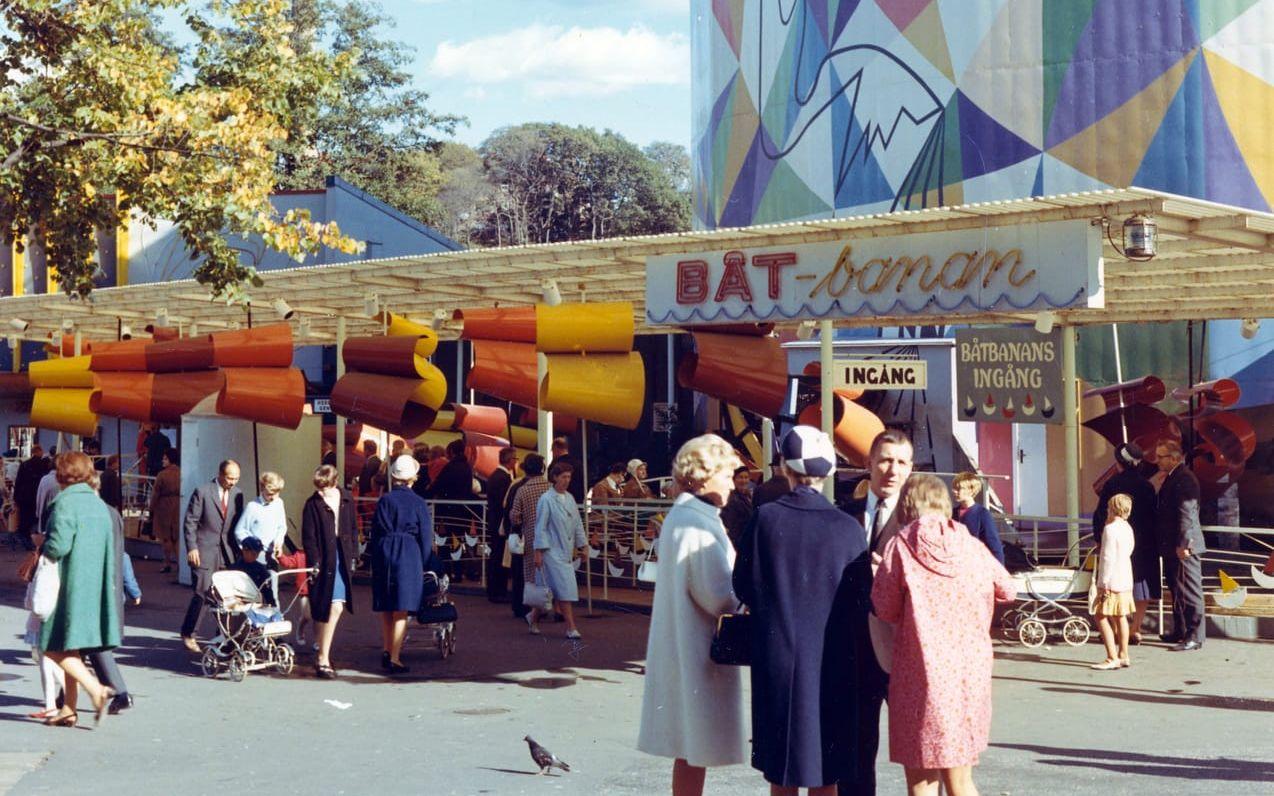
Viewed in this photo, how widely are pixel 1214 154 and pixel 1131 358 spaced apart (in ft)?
11.5

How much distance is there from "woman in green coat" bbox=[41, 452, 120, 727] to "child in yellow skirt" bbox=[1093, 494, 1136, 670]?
7.65 m

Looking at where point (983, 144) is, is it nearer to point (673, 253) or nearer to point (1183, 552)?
point (673, 253)

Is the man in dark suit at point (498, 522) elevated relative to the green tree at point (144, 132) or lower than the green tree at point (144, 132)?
lower

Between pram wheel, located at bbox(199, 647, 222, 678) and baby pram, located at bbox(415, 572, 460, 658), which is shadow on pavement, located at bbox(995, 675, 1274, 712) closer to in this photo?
baby pram, located at bbox(415, 572, 460, 658)

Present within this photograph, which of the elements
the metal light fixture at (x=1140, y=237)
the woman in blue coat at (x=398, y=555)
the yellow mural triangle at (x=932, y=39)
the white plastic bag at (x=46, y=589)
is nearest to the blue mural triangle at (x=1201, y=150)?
the yellow mural triangle at (x=932, y=39)

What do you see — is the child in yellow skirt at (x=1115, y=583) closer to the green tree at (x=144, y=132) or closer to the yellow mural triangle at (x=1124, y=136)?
the green tree at (x=144, y=132)

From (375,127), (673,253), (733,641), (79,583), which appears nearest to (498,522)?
(673,253)

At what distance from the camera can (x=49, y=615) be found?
32.7 feet

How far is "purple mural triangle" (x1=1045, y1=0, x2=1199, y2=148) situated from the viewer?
81.6 ft

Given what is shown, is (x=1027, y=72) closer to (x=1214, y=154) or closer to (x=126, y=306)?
(x=1214, y=154)

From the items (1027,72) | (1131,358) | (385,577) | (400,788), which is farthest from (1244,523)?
(400,788)

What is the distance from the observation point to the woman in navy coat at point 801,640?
616 cm

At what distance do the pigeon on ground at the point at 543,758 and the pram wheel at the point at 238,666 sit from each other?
424 cm

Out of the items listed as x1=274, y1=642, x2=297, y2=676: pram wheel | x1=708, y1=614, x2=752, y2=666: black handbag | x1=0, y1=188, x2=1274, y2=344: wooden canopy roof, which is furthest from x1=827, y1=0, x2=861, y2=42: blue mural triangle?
x1=708, y1=614, x2=752, y2=666: black handbag
